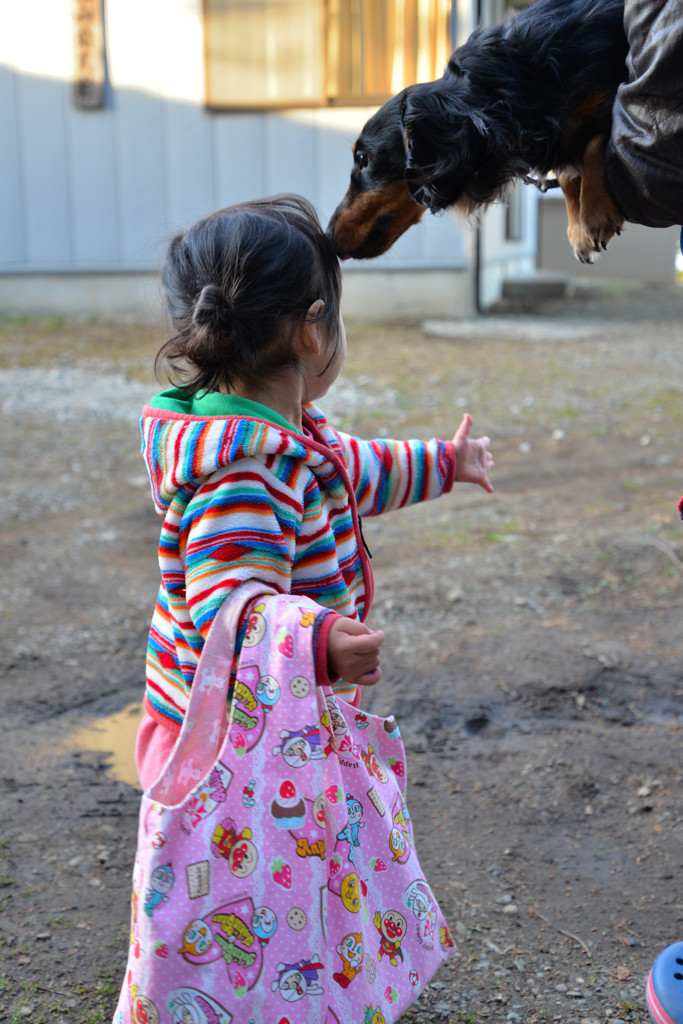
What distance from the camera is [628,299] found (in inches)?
431

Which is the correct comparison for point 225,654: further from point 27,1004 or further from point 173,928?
point 27,1004

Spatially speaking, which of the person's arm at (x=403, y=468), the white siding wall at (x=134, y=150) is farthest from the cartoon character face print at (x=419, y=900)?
the white siding wall at (x=134, y=150)

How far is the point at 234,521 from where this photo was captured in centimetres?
125

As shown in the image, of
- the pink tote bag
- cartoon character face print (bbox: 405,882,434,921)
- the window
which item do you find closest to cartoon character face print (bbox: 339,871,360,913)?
the pink tote bag

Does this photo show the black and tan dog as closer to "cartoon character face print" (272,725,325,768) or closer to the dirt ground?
"cartoon character face print" (272,725,325,768)

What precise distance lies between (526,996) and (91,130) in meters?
8.27

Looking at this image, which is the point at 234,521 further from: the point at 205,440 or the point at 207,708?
the point at 207,708

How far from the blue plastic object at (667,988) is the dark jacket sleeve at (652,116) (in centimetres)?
115

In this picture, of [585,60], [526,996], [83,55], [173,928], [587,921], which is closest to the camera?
[173,928]

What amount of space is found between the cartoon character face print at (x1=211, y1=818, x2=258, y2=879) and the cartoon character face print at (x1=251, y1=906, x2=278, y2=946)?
0.16 feet

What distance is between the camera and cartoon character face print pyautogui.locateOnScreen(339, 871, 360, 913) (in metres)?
1.22

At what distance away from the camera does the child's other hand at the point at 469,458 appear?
5.64 ft

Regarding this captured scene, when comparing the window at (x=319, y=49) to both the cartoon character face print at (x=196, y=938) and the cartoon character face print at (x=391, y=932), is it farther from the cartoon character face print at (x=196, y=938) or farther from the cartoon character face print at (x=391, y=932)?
the cartoon character face print at (x=196, y=938)

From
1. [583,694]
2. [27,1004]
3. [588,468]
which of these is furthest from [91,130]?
[27,1004]
